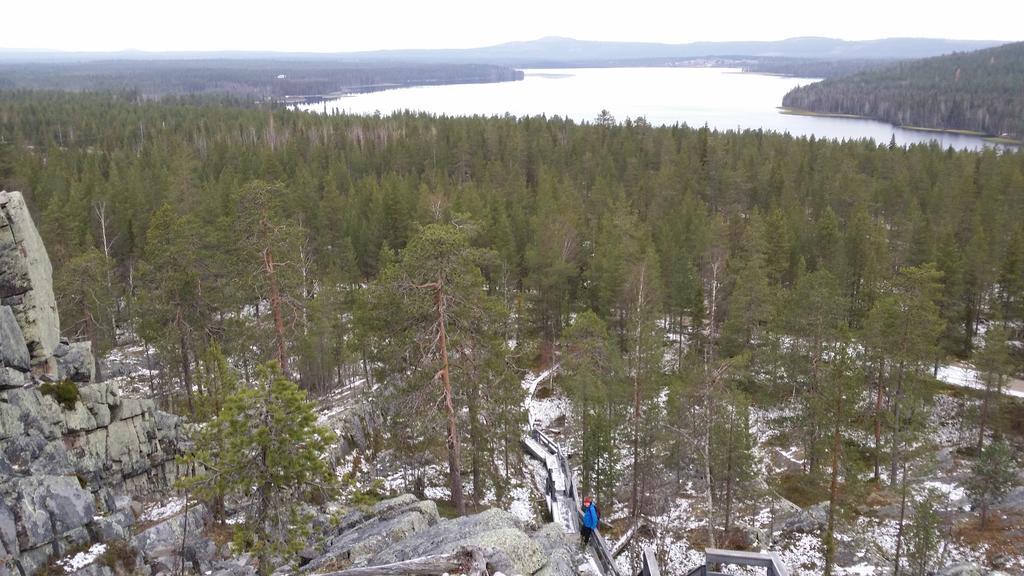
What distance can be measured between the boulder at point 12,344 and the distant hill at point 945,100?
475 ft

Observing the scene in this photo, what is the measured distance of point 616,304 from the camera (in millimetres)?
37031

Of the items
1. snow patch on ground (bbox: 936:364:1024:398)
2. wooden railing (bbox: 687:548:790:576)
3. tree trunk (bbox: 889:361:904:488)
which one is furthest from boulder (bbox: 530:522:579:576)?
snow patch on ground (bbox: 936:364:1024:398)

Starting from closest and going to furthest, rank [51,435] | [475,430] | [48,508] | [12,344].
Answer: [48,508] → [51,435] → [12,344] → [475,430]

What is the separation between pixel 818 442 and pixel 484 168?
51189 mm

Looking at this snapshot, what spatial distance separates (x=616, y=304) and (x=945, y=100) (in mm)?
147549

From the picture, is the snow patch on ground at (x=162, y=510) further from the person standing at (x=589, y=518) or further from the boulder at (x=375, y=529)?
the person standing at (x=589, y=518)

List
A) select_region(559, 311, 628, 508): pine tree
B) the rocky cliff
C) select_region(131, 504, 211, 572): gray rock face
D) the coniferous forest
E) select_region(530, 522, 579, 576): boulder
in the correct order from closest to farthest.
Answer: select_region(530, 522, 579, 576): boulder, the rocky cliff, select_region(131, 504, 211, 572): gray rock face, the coniferous forest, select_region(559, 311, 628, 508): pine tree

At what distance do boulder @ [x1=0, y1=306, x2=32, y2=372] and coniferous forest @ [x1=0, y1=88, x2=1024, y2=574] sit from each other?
14.8 ft

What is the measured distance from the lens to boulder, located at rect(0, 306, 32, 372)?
1719 centimetres

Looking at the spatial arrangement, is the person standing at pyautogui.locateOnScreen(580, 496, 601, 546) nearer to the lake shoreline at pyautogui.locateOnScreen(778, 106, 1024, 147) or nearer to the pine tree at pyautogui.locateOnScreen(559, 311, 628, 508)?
the pine tree at pyautogui.locateOnScreen(559, 311, 628, 508)

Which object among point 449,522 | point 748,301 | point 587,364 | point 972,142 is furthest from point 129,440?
point 972,142

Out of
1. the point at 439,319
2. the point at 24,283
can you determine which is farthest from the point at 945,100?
the point at 24,283

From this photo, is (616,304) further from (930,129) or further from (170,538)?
(930,129)

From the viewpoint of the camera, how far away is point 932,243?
39156 millimetres
